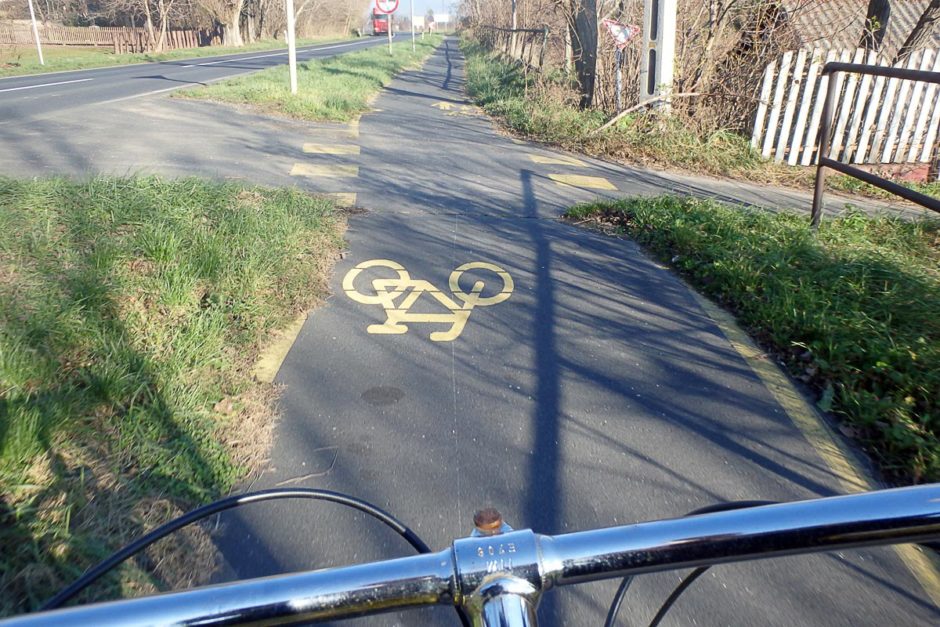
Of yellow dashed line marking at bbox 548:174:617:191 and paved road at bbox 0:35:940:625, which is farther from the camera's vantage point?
yellow dashed line marking at bbox 548:174:617:191

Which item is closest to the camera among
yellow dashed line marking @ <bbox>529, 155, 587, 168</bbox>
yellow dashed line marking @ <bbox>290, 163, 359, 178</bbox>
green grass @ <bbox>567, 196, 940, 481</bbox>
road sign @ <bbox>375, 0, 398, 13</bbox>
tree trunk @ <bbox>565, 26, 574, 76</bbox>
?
green grass @ <bbox>567, 196, 940, 481</bbox>

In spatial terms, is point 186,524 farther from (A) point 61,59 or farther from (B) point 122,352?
(A) point 61,59

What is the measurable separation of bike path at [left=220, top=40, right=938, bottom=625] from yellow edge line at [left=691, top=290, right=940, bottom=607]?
5cm

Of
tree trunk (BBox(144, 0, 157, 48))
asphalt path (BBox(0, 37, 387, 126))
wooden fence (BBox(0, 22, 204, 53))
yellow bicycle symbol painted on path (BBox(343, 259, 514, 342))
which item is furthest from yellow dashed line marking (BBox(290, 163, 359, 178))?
wooden fence (BBox(0, 22, 204, 53))

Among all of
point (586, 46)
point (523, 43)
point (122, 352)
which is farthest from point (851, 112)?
point (523, 43)

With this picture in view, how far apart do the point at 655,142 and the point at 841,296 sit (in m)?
7.43

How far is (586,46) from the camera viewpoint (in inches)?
583

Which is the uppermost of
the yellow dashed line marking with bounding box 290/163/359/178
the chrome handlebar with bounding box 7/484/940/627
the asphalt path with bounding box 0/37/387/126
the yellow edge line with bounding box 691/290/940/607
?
the chrome handlebar with bounding box 7/484/940/627

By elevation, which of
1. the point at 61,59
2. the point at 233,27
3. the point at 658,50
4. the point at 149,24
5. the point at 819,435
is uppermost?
the point at 149,24

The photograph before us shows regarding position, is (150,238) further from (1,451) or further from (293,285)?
(1,451)

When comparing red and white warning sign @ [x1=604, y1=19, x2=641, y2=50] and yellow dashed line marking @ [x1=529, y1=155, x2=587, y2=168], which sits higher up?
red and white warning sign @ [x1=604, y1=19, x2=641, y2=50]

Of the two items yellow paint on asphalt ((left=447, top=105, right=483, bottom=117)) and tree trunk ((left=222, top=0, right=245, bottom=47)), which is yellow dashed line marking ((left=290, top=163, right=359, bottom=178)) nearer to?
yellow paint on asphalt ((left=447, top=105, right=483, bottom=117))

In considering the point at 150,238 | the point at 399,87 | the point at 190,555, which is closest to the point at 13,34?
the point at 399,87

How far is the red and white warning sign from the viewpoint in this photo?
1336 centimetres
